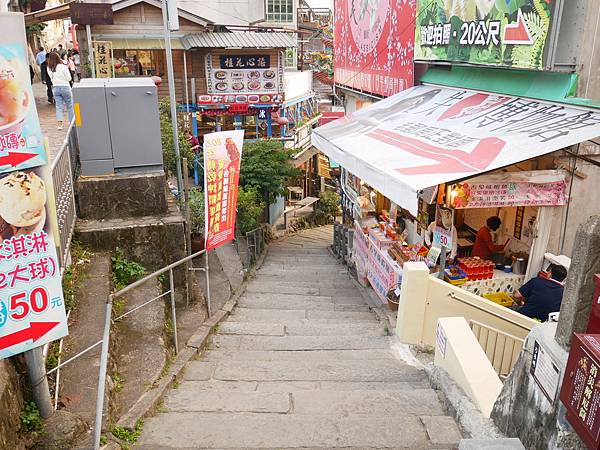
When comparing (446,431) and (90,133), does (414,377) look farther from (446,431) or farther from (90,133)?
(90,133)

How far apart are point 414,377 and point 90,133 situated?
603 centimetres

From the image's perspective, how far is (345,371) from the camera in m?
6.50

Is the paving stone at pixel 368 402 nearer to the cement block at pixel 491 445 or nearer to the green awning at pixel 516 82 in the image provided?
the cement block at pixel 491 445

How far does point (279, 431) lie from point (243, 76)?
60.3 ft

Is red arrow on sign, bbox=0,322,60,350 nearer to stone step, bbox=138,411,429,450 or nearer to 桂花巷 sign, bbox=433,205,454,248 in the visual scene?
stone step, bbox=138,411,429,450

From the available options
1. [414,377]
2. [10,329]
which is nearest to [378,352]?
[414,377]

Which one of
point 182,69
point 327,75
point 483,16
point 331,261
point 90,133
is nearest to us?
point 90,133

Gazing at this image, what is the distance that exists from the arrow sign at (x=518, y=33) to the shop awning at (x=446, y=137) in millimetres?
1010

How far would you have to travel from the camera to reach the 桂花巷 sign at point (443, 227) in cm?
854

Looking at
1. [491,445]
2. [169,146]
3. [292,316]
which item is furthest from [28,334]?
[169,146]

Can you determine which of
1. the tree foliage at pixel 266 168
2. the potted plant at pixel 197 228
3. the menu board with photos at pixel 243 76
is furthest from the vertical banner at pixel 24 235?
the menu board with photos at pixel 243 76

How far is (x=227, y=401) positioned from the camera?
Result: 207 inches

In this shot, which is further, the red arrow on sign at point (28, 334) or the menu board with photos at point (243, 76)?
the menu board with photos at point (243, 76)

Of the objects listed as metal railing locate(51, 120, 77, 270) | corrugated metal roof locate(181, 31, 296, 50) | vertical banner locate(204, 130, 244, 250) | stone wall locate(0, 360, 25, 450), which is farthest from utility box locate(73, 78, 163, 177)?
corrugated metal roof locate(181, 31, 296, 50)
